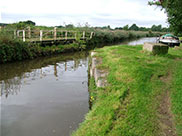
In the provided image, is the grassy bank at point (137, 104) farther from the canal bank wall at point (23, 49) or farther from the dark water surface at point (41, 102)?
the canal bank wall at point (23, 49)

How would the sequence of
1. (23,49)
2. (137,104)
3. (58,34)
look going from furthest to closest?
1. (58,34)
2. (23,49)
3. (137,104)

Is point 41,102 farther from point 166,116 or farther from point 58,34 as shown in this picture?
point 58,34

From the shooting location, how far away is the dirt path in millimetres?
3469

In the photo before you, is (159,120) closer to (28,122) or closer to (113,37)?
(28,122)

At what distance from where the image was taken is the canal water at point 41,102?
4.74m

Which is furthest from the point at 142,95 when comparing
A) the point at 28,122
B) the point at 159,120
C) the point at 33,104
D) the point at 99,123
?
the point at 33,104

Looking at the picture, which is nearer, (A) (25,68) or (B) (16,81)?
(B) (16,81)

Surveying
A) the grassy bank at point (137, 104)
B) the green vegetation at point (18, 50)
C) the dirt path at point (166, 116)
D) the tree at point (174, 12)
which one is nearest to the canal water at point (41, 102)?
the grassy bank at point (137, 104)

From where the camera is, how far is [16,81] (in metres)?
8.66

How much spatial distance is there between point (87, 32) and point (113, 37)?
10810mm

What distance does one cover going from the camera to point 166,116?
3938 millimetres

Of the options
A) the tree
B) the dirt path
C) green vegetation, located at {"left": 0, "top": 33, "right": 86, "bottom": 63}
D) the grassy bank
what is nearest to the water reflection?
green vegetation, located at {"left": 0, "top": 33, "right": 86, "bottom": 63}

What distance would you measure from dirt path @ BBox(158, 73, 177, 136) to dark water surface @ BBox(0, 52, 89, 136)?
2213 millimetres

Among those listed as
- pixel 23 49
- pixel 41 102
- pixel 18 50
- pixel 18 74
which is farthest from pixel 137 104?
pixel 23 49
